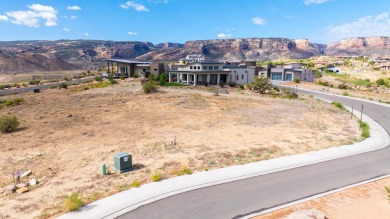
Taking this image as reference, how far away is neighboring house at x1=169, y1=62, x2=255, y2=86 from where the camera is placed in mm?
60438

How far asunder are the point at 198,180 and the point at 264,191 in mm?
3236

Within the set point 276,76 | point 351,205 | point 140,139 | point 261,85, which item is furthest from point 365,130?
point 276,76

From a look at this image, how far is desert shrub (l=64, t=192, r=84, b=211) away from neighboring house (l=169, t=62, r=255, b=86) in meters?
49.2

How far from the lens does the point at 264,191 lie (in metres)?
12.9

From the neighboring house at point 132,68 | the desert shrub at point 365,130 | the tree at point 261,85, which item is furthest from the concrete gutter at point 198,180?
the neighboring house at point 132,68

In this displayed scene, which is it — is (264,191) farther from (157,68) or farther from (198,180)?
(157,68)

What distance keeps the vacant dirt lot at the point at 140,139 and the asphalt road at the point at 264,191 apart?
8.12ft

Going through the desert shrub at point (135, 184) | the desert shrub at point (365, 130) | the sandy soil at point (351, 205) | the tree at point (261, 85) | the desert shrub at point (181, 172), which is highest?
the tree at point (261, 85)

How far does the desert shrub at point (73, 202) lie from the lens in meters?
11.1

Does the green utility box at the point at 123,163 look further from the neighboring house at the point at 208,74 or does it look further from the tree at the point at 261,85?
the neighboring house at the point at 208,74

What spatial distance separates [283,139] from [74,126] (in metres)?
19.3

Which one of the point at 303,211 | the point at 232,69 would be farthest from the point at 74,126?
the point at 232,69

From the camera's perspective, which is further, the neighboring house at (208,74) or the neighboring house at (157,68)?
the neighboring house at (157,68)

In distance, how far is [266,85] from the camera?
53344mm
